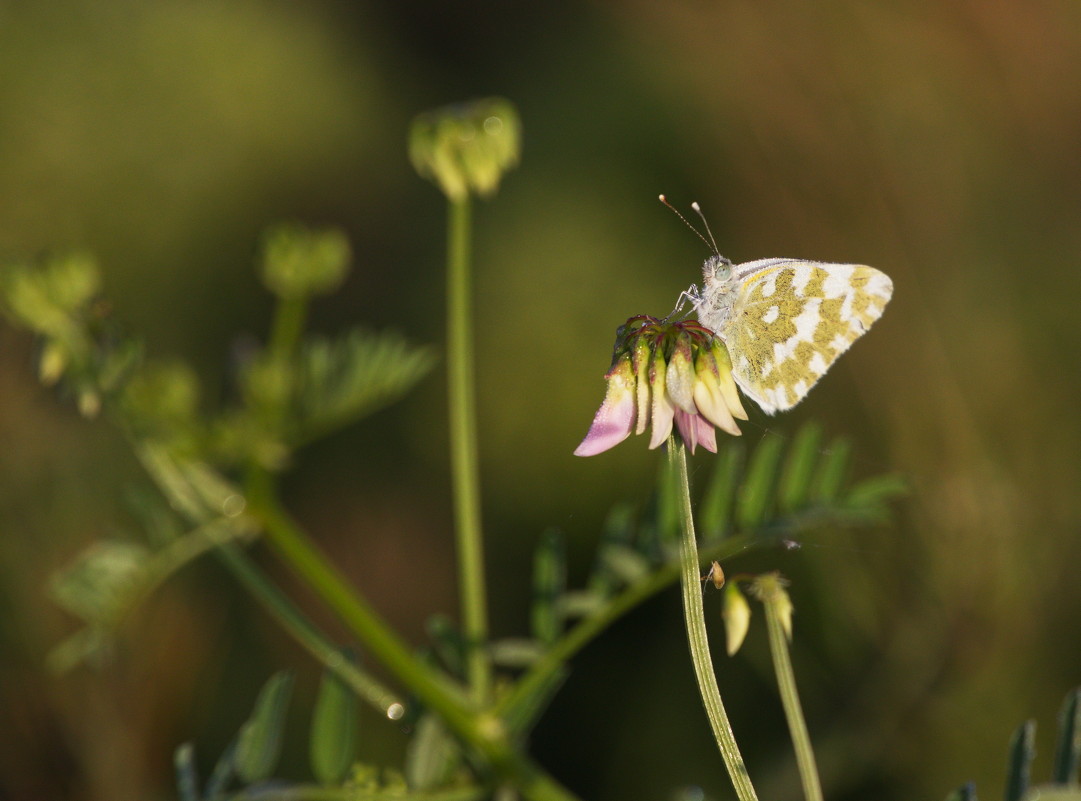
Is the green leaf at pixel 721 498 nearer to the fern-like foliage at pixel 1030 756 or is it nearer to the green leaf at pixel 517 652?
the green leaf at pixel 517 652

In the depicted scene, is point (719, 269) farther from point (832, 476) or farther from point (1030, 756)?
point (1030, 756)

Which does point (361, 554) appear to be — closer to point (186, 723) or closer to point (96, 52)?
point (186, 723)

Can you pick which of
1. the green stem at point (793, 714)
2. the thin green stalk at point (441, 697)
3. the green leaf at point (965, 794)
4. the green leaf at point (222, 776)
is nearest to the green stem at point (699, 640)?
the green stem at point (793, 714)

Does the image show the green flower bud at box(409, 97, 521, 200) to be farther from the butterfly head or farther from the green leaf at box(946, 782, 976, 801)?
the green leaf at box(946, 782, 976, 801)

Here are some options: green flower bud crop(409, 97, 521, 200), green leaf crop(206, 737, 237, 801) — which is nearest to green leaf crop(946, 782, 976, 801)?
green leaf crop(206, 737, 237, 801)

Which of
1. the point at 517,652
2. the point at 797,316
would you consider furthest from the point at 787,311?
the point at 517,652

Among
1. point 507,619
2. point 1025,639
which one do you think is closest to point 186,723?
point 507,619
